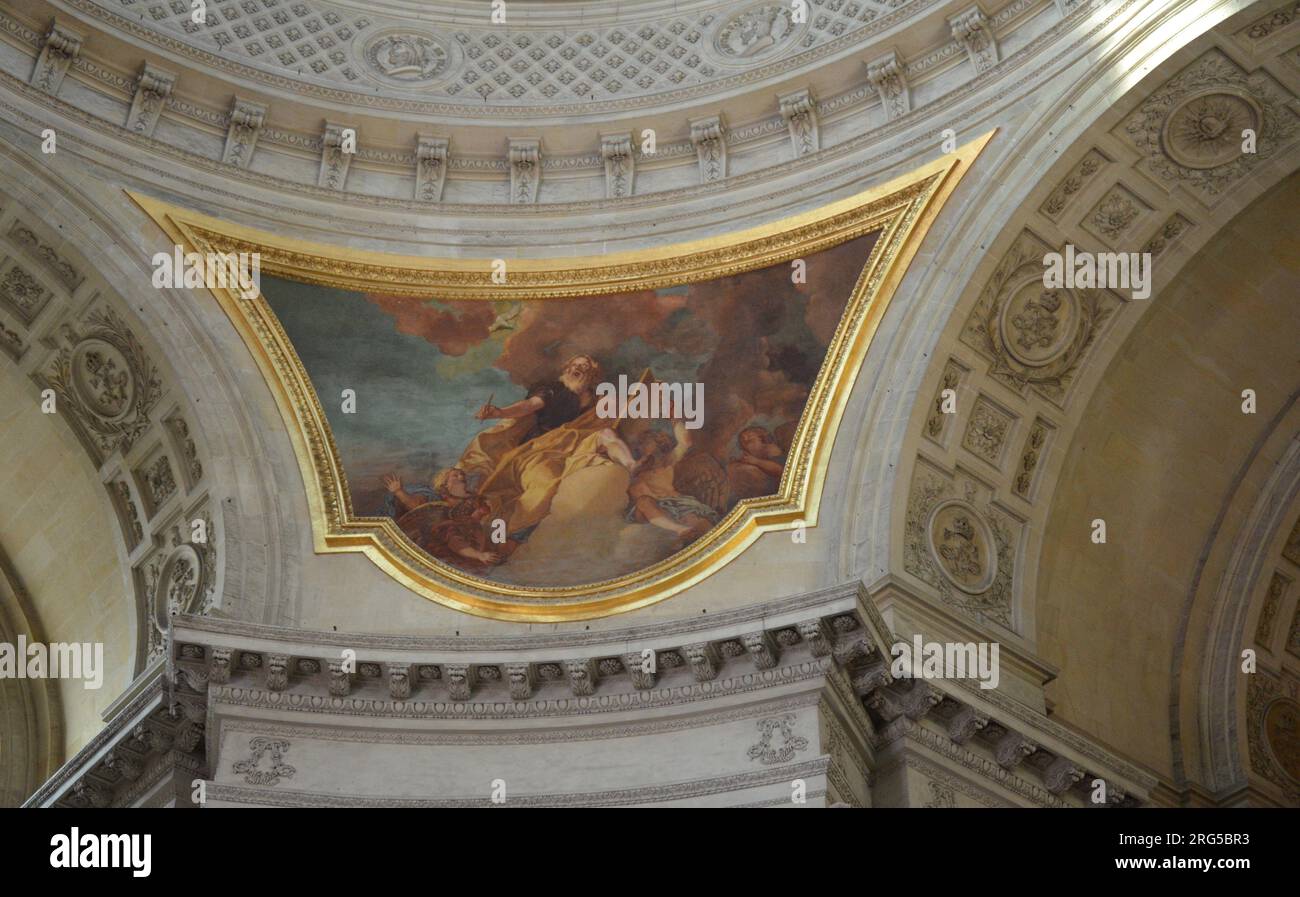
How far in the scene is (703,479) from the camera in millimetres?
17500

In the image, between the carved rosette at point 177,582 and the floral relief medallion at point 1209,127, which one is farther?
the floral relief medallion at point 1209,127

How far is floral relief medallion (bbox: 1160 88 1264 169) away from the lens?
1711 cm

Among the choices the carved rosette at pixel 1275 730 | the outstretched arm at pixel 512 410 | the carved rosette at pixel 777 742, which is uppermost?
the outstretched arm at pixel 512 410

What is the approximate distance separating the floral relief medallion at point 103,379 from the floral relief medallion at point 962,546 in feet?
26.0

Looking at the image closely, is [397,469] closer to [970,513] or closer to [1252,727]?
[970,513]

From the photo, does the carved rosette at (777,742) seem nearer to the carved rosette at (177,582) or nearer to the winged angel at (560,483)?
the winged angel at (560,483)

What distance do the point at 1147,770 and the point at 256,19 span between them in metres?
12.1

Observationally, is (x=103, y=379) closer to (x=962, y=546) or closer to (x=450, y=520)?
(x=450, y=520)

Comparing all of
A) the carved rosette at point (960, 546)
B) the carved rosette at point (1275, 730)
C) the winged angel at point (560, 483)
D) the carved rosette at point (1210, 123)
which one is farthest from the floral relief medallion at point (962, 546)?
the carved rosette at point (1210, 123)

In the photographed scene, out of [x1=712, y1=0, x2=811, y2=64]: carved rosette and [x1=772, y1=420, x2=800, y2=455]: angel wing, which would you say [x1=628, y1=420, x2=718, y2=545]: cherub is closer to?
[x1=772, y1=420, x2=800, y2=455]: angel wing

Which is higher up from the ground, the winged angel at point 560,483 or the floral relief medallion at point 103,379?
the floral relief medallion at point 103,379

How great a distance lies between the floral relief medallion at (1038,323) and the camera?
17656mm

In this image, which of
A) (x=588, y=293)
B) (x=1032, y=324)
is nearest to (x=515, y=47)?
(x=588, y=293)

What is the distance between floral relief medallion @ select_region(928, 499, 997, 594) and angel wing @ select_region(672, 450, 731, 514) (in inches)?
78.8
